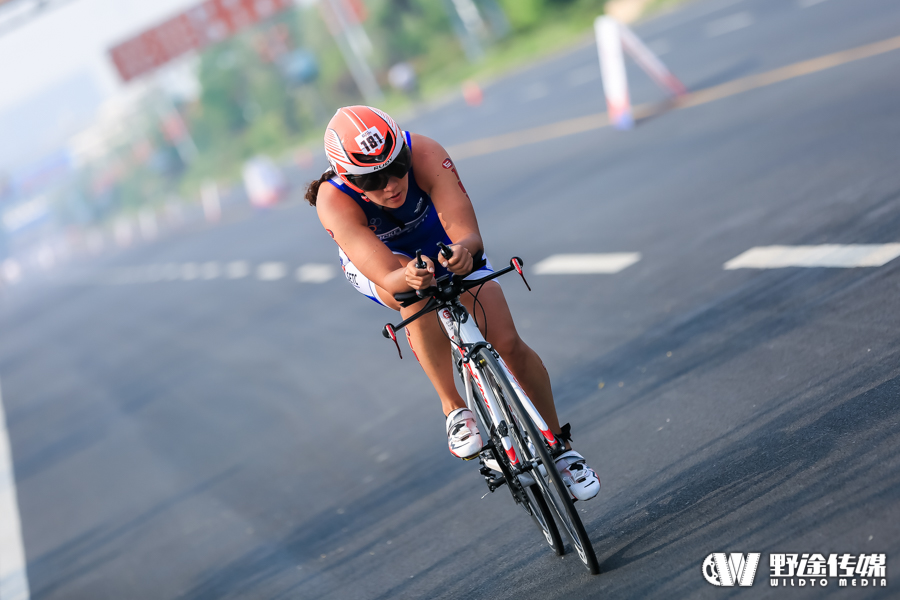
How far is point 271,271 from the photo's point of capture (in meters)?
18.2

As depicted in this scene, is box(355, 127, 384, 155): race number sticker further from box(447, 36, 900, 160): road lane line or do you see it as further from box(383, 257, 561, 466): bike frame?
box(447, 36, 900, 160): road lane line

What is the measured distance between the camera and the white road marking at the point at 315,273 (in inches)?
620

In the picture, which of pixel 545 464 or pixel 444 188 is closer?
pixel 545 464

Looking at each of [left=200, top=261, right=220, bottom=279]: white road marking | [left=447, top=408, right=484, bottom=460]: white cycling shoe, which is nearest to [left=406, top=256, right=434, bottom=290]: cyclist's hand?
[left=447, top=408, right=484, bottom=460]: white cycling shoe

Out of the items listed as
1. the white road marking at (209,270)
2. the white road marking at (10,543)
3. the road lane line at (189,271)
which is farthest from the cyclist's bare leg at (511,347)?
the road lane line at (189,271)

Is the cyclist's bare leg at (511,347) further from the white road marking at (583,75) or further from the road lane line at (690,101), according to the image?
the white road marking at (583,75)

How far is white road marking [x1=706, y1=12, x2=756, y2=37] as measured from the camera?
64.0 ft

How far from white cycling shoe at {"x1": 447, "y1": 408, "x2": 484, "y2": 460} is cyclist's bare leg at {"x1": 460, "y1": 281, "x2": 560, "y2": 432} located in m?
0.30

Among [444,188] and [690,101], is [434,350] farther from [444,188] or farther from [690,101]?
[690,101]

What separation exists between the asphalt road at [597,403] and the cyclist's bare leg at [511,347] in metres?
0.69

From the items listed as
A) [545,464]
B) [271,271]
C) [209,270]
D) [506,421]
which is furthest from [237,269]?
[545,464]

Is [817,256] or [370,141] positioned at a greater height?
[370,141]

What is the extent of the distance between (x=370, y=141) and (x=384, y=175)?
0.59ft
